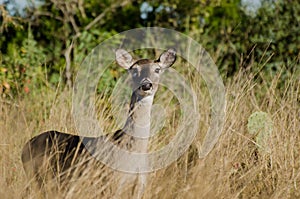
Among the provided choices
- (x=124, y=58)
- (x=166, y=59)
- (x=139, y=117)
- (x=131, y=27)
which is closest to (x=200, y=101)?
(x=166, y=59)

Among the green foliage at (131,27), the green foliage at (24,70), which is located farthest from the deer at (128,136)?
the green foliage at (131,27)

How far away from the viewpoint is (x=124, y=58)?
177 inches

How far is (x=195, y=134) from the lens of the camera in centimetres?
480

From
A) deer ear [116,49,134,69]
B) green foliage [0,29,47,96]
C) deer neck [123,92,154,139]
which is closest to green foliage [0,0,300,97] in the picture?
green foliage [0,29,47,96]

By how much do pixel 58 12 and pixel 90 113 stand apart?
3956 mm

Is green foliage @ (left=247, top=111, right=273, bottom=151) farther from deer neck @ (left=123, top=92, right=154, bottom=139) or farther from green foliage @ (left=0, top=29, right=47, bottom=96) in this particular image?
green foliage @ (left=0, top=29, right=47, bottom=96)

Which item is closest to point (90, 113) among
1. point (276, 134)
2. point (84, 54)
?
point (276, 134)

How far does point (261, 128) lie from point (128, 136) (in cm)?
109

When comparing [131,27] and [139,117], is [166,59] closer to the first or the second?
[139,117]

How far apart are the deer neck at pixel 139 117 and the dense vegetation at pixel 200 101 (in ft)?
1.11

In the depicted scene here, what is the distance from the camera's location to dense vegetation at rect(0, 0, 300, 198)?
3.83 meters

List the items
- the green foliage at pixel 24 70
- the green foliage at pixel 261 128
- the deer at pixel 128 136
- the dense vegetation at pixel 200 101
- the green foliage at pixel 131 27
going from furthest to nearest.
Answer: the green foliage at pixel 131 27 < the green foliage at pixel 24 70 < the green foliage at pixel 261 128 < the deer at pixel 128 136 < the dense vegetation at pixel 200 101

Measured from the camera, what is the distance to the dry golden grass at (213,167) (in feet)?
11.7

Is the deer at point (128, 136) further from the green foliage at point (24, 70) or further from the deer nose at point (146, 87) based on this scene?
the green foliage at point (24, 70)
